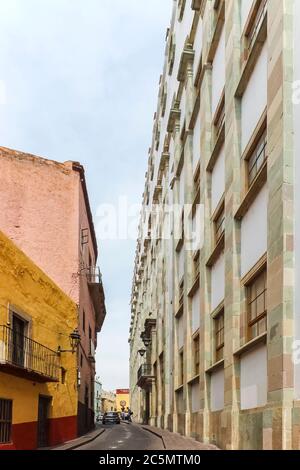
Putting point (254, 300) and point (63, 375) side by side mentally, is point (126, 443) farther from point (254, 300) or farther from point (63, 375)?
point (254, 300)

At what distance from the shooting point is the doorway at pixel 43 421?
63.0ft

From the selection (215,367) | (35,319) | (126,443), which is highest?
(35,319)

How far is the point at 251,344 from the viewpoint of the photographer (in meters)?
12.1

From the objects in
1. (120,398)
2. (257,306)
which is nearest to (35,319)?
(257,306)

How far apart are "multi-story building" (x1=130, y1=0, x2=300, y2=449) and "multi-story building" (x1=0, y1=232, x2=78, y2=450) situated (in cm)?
451

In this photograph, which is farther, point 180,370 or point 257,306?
point 180,370

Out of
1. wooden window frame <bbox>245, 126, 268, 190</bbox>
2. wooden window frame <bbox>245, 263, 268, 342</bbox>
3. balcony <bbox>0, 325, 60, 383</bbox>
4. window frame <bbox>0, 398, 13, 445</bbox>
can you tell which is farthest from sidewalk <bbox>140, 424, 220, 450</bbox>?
wooden window frame <bbox>245, 126, 268, 190</bbox>

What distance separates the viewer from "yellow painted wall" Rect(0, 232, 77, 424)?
1633 centimetres

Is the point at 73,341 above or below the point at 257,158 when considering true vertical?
below

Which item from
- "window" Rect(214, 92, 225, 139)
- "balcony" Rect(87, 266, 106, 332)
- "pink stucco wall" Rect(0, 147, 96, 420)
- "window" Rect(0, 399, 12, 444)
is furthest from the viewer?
"balcony" Rect(87, 266, 106, 332)

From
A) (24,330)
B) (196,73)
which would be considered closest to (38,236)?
(24,330)

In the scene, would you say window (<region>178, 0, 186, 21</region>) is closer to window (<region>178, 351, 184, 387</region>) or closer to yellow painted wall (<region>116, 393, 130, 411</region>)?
window (<region>178, 351, 184, 387</region>)

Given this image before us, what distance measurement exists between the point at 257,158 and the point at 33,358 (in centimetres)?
944

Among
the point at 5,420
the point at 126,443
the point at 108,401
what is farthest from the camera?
the point at 108,401
